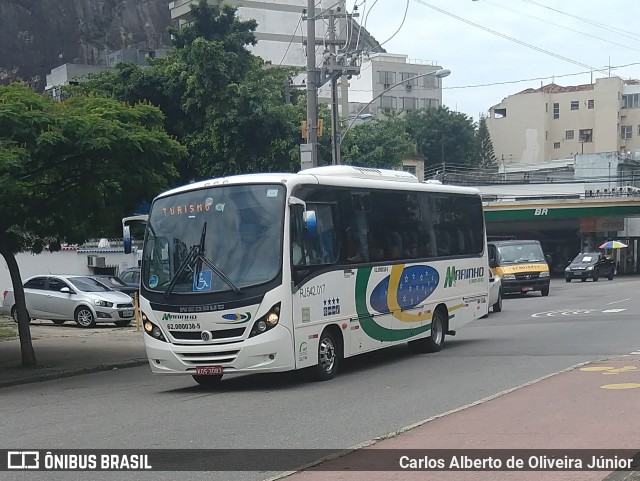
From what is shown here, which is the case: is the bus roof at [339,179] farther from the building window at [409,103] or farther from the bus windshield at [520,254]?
the building window at [409,103]

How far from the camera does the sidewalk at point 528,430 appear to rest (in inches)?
295

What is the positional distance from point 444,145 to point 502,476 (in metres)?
81.4

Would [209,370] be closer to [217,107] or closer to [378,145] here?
[217,107]

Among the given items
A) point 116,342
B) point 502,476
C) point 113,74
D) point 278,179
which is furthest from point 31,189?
point 113,74

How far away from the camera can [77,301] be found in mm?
28172

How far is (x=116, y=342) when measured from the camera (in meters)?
23.1

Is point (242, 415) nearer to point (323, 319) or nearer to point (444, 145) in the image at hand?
point (323, 319)

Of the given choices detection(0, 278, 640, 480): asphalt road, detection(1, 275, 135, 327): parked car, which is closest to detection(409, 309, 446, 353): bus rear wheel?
detection(0, 278, 640, 480): asphalt road

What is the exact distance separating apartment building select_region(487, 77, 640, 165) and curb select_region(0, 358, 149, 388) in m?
82.4

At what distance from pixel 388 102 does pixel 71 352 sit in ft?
252

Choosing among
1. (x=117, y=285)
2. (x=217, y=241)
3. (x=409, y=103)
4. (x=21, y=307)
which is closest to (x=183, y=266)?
(x=217, y=241)

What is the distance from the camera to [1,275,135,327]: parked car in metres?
27.9

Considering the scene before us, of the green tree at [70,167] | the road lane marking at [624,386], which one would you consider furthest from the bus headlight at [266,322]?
the road lane marking at [624,386]

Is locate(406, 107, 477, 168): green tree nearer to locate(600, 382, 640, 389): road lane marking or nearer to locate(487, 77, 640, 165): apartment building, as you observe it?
locate(487, 77, 640, 165): apartment building
